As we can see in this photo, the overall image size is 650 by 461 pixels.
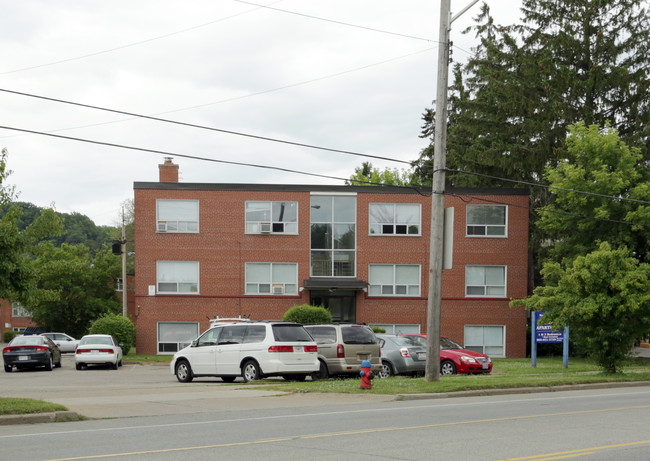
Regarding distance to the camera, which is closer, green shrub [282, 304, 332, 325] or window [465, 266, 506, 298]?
green shrub [282, 304, 332, 325]

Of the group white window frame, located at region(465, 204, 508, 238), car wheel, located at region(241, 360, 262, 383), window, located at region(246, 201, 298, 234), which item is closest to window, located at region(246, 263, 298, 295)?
window, located at region(246, 201, 298, 234)

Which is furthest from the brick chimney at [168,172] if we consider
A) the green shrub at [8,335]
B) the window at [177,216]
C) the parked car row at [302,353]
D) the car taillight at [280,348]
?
the green shrub at [8,335]

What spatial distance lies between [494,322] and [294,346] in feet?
76.2

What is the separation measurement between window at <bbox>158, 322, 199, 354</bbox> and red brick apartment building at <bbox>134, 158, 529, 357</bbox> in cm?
5

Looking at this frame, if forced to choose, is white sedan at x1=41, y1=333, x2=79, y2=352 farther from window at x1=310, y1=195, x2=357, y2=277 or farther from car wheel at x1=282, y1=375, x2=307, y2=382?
car wheel at x1=282, y1=375, x2=307, y2=382

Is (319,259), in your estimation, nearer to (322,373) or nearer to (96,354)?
(96,354)

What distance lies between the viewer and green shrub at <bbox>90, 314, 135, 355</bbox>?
41938 mm

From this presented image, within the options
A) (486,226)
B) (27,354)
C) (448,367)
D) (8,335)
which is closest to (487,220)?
(486,226)

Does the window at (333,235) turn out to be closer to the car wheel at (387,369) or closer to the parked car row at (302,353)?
the parked car row at (302,353)

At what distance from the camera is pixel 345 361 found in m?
24.8

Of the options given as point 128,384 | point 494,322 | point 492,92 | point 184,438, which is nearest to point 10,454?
point 184,438

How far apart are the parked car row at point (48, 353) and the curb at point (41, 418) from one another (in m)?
18.8

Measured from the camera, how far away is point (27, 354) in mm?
32562

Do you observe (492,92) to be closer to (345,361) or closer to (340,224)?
(340,224)
